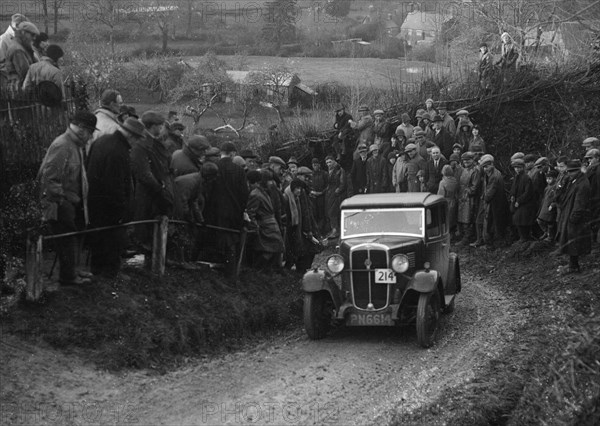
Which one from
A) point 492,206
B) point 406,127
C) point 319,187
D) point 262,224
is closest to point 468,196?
point 492,206

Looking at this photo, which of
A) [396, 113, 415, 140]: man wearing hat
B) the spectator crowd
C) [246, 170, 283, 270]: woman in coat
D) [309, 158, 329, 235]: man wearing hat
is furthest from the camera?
[309, 158, 329, 235]: man wearing hat

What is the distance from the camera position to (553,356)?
11945mm

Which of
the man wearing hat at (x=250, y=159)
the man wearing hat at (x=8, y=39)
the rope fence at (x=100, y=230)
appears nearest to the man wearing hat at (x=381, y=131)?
the man wearing hat at (x=250, y=159)

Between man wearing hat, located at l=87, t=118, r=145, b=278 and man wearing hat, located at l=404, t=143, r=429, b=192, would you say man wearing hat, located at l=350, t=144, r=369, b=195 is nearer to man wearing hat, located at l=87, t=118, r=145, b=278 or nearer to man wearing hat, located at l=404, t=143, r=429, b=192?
man wearing hat, located at l=404, t=143, r=429, b=192

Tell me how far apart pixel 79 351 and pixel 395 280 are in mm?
5013

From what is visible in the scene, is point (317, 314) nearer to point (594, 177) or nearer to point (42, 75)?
point (42, 75)

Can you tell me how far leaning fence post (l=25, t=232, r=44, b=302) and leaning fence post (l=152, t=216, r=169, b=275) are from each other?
7.62 ft

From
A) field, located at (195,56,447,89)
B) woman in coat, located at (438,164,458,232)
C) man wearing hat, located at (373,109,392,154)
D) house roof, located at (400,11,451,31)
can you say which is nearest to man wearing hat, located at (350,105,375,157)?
man wearing hat, located at (373,109,392,154)

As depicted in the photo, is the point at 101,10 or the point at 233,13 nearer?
the point at 101,10

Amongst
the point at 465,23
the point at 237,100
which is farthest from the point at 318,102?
the point at 465,23

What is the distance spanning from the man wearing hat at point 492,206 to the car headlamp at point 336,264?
7.98m

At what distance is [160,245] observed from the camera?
1324 cm

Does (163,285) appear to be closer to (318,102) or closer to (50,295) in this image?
(50,295)

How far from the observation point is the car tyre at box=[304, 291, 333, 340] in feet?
46.0
